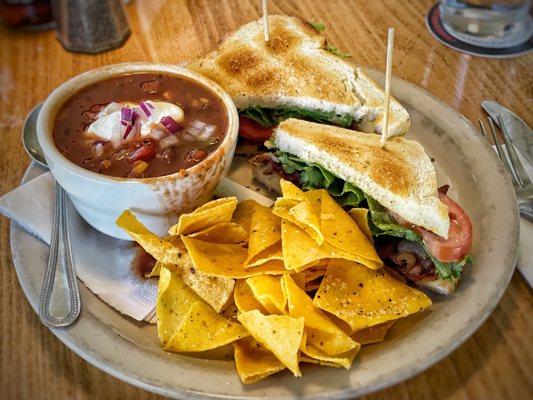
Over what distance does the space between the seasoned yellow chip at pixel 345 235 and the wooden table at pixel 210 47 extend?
13.6 inches

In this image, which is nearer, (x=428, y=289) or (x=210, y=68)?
(x=428, y=289)

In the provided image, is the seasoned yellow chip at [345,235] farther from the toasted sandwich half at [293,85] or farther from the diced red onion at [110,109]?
the diced red onion at [110,109]

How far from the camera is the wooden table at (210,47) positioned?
1438 mm

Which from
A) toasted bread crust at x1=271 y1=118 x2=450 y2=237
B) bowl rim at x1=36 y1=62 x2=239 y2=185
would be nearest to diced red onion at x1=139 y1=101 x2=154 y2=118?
bowl rim at x1=36 y1=62 x2=239 y2=185

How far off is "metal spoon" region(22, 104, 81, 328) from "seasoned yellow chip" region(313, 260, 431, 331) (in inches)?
26.2

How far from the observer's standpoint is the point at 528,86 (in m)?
2.54

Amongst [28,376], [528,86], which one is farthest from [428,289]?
[528,86]

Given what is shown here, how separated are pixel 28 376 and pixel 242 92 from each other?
4.05 feet

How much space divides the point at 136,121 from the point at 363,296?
2.92 feet

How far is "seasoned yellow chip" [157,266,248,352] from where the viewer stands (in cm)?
142

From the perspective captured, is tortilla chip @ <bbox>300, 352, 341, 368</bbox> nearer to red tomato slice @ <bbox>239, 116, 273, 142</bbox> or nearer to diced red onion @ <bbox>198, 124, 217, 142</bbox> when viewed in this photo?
diced red onion @ <bbox>198, 124, 217, 142</bbox>

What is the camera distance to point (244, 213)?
184cm

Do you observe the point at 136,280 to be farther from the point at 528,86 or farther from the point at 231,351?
the point at 528,86

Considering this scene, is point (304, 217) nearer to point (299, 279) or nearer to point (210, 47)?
point (299, 279)
